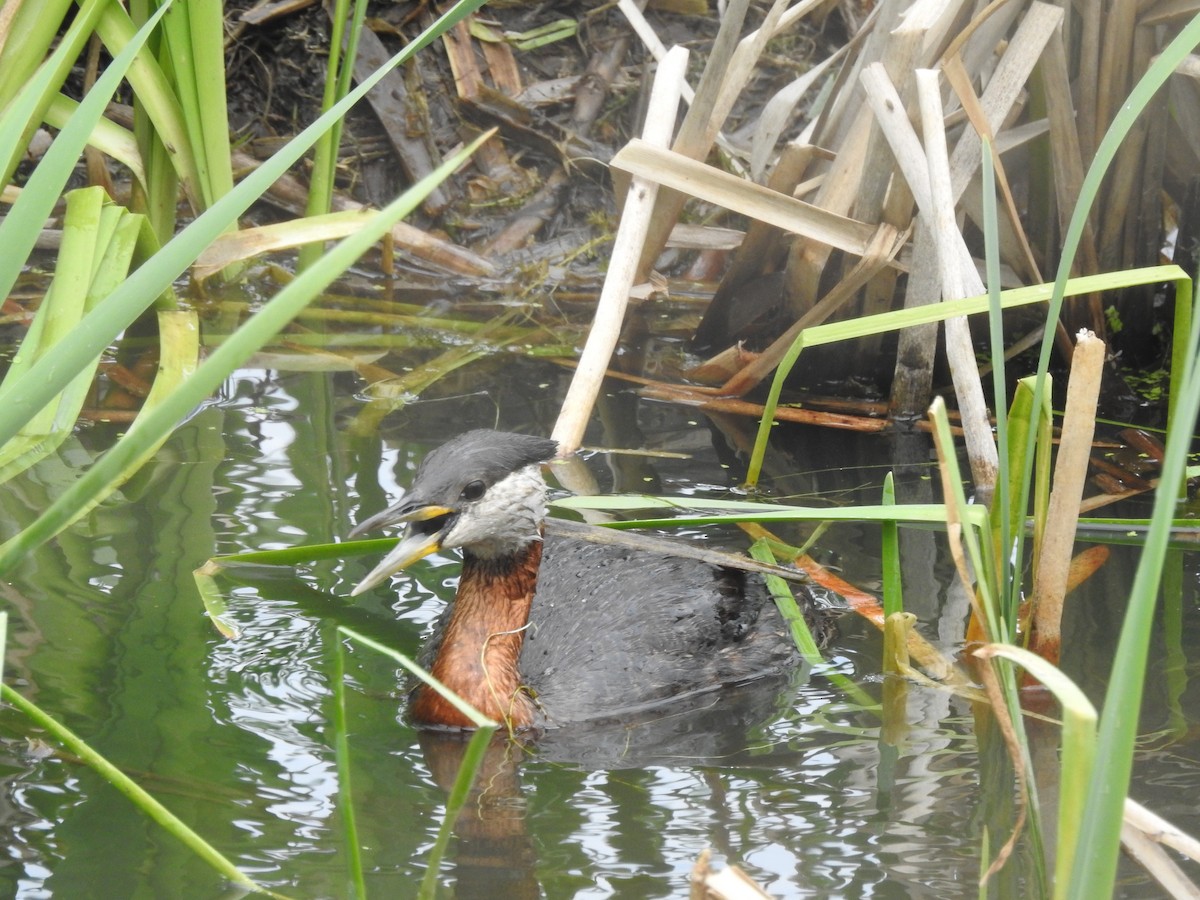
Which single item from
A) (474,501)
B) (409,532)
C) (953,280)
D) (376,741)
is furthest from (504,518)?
(953,280)

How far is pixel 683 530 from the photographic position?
179 inches

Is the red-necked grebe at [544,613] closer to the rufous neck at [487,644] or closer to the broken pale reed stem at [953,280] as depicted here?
the rufous neck at [487,644]

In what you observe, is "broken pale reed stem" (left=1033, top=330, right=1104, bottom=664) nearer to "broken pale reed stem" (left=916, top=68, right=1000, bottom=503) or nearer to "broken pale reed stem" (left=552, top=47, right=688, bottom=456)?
"broken pale reed stem" (left=916, top=68, right=1000, bottom=503)

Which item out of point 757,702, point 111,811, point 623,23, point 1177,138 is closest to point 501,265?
point 623,23

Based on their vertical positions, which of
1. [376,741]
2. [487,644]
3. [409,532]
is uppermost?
[409,532]

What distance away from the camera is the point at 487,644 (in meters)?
3.61

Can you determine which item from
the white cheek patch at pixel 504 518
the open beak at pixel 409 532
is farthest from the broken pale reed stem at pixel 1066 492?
the open beak at pixel 409 532

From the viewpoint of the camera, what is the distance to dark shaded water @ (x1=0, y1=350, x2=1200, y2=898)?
2.66 m

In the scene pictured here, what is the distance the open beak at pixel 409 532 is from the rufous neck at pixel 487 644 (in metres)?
0.30

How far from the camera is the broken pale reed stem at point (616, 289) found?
3.94 metres

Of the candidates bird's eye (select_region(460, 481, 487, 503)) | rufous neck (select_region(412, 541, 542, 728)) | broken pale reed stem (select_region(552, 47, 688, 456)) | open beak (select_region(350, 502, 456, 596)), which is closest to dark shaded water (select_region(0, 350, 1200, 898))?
rufous neck (select_region(412, 541, 542, 728))

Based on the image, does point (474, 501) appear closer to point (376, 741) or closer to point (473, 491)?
point (473, 491)

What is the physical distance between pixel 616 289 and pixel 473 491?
0.92 metres

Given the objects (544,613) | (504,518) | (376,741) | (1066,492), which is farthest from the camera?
(544,613)
